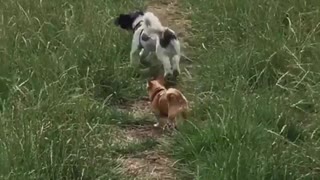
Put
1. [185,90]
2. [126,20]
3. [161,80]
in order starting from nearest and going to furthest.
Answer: [161,80], [185,90], [126,20]

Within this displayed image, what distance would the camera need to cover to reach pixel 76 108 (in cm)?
431


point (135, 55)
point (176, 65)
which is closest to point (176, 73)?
point (176, 65)

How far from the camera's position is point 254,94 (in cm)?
472

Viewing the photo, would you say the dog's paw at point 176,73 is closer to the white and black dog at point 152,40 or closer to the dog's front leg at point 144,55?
the white and black dog at point 152,40

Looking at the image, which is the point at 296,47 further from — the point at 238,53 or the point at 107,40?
the point at 107,40

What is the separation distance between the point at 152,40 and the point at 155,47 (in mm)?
86

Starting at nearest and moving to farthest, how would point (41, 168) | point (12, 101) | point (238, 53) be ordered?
point (41, 168)
point (12, 101)
point (238, 53)

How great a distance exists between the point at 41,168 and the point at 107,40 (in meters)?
1.91

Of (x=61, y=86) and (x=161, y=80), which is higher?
(x=61, y=86)

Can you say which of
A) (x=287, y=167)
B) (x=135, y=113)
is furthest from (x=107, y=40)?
(x=287, y=167)

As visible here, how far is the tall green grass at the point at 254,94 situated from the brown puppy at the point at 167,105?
9cm

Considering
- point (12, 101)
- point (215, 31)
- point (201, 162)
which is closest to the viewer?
point (201, 162)

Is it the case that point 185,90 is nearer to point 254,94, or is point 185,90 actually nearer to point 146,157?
point 254,94

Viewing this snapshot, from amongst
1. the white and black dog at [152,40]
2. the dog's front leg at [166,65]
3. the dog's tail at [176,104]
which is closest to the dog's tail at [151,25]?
the white and black dog at [152,40]
